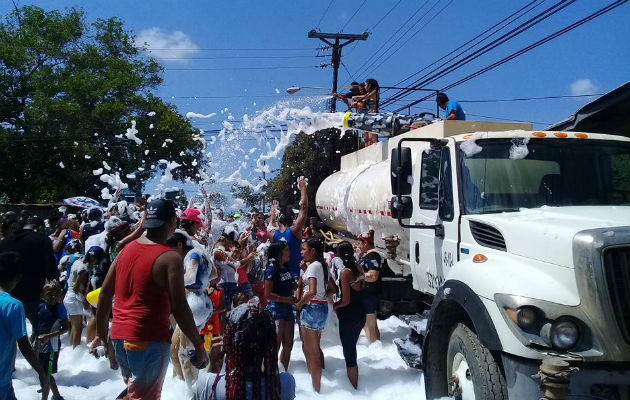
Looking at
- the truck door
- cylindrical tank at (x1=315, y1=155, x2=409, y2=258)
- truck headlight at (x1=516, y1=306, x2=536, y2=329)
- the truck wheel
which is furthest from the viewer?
cylindrical tank at (x1=315, y1=155, x2=409, y2=258)

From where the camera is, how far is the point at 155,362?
371 centimetres

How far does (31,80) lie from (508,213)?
1380 inches

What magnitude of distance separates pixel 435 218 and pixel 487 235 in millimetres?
983

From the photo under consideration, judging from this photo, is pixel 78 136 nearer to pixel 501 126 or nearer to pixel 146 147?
pixel 146 147

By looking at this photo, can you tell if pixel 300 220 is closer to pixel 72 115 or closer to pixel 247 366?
pixel 247 366

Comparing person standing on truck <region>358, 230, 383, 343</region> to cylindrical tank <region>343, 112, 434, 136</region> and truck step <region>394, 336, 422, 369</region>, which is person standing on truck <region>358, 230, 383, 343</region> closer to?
truck step <region>394, 336, 422, 369</region>

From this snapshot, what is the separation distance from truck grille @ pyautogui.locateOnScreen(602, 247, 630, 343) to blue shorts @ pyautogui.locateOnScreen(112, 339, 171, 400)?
2.95 metres

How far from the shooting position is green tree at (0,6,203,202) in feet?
98.3

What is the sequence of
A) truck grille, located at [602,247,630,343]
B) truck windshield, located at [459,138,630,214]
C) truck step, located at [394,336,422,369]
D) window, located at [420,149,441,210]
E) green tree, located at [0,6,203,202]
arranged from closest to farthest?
truck grille, located at [602,247,630,343]
truck windshield, located at [459,138,630,214]
window, located at [420,149,441,210]
truck step, located at [394,336,422,369]
green tree, located at [0,6,203,202]

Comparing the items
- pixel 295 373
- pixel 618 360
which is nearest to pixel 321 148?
pixel 295 373

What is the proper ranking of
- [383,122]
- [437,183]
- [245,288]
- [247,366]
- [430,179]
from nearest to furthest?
[247,366], [437,183], [430,179], [245,288], [383,122]

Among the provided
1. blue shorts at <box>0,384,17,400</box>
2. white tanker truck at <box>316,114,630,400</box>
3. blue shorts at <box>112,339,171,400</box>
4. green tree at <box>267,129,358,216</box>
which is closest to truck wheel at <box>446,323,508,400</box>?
white tanker truck at <box>316,114,630,400</box>

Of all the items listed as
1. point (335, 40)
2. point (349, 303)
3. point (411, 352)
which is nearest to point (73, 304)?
point (349, 303)

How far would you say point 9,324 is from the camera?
3814 mm
